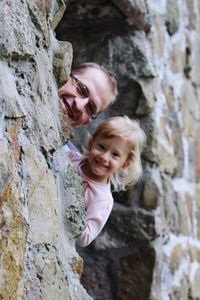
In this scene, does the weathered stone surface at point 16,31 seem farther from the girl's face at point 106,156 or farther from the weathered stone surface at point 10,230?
the girl's face at point 106,156

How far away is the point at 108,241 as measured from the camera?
1887 millimetres

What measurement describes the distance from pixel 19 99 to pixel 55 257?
28cm

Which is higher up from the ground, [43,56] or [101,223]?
[43,56]

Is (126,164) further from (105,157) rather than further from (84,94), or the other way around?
(84,94)

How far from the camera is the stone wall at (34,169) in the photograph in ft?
2.86

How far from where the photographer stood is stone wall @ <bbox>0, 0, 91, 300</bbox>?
87cm

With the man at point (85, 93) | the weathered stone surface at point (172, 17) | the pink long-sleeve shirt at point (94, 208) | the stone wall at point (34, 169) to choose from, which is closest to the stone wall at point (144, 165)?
the weathered stone surface at point (172, 17)

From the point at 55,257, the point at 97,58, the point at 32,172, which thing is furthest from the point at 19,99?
the point at 97,58

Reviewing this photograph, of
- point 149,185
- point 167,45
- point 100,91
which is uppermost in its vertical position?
point 100,91

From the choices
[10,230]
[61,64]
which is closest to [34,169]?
[10,230]

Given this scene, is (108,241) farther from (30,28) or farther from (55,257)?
(30,28)

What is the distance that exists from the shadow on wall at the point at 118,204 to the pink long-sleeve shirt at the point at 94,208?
1.67 feet

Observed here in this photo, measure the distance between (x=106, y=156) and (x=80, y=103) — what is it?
5.8 inches

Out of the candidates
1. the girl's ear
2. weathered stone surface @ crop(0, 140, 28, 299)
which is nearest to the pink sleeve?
the girl's ear
